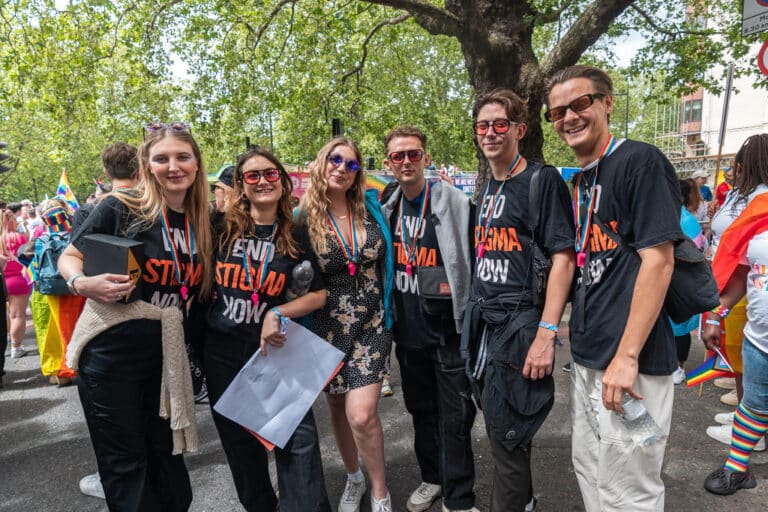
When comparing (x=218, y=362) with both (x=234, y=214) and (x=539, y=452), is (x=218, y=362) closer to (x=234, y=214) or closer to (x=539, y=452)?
(x=234, y=214)

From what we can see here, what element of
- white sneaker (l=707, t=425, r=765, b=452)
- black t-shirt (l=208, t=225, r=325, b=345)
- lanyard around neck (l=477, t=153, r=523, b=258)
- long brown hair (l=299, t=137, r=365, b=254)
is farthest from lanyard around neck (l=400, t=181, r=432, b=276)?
white sneaker (l=707, t=425, r=765, b=452)

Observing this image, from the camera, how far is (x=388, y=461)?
131 inches

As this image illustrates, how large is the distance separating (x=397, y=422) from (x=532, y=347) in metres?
2.20

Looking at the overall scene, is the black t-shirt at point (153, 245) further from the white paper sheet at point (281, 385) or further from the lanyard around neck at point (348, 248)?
the lanyard around neck at point (348, 248)

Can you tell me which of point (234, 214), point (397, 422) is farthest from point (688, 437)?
point (234, 214)

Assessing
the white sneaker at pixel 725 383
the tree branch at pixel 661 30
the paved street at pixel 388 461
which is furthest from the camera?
the tree branch at pixel 661 30

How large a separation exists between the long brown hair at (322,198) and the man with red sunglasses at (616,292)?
3.76 feet

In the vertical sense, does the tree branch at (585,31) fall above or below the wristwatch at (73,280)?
above

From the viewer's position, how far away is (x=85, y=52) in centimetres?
792

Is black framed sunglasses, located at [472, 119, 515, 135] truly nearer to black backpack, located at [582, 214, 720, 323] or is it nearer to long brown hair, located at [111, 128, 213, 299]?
black backpack, located at [582, 214, 720, 323]

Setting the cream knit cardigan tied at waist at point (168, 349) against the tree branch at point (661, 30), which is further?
the tree branch at point (661, 30)

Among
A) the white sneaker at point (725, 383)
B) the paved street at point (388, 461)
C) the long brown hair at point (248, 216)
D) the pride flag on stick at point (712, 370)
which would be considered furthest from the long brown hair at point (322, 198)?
the white sneaker at point (725, 383)

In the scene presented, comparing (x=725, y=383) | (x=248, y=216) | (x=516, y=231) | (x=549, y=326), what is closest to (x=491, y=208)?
(x=516, y=231)

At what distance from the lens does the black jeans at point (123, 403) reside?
211 cm
